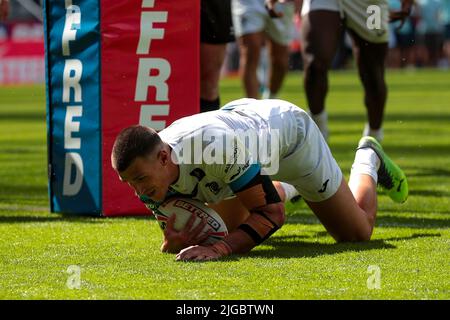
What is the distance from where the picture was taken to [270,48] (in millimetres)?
12898

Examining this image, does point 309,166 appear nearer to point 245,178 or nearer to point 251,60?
point 245,178

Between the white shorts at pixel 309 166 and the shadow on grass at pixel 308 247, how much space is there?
256mm

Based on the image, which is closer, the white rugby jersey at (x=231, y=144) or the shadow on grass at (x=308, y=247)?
the white rugby jersey at (x=231, y=144)

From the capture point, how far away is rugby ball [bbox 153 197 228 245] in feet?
17.8

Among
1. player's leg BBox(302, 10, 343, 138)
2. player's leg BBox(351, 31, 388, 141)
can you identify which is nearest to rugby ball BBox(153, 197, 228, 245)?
player's leg BBox(302, 10, 343, 138)

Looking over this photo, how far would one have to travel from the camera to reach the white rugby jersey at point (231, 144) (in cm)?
518

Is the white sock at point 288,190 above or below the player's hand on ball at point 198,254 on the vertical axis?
below

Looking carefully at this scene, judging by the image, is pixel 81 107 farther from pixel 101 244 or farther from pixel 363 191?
pixel 363 191

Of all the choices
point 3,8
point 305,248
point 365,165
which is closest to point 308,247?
point 305,248

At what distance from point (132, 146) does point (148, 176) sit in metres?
0.15

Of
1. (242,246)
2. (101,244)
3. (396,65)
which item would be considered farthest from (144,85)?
(396,65)

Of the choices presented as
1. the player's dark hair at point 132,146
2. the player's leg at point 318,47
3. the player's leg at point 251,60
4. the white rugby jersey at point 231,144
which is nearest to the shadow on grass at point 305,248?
the white rugby jersey at point 231,144

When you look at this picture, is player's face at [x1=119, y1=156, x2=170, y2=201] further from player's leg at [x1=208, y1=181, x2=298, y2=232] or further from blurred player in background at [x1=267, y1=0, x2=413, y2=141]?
blurred player in background at [x1=267, y1=0, x2=413, y2=141]

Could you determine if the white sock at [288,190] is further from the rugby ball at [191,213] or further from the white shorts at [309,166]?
the rugby ball at [191,213]
